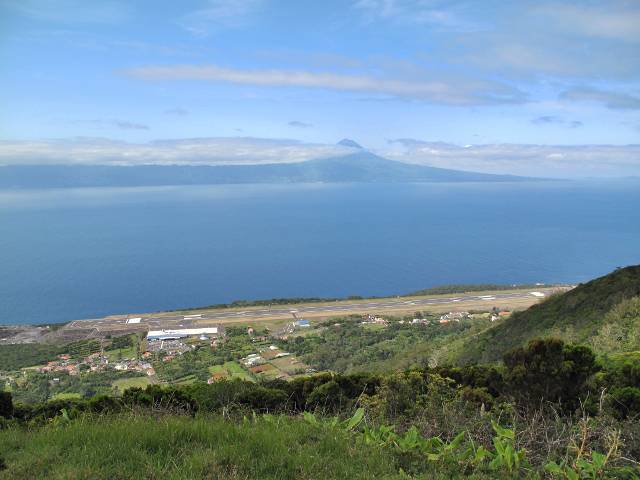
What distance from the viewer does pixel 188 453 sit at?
344cm

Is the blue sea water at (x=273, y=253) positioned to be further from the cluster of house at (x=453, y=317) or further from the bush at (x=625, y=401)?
the bush at (x=625, y=401)

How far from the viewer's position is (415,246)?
83375 mm

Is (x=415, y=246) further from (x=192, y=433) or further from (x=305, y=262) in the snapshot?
(x=192, y=433)

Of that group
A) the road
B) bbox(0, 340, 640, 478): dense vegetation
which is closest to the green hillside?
bbox(0, 340, 640, 478): dense vegetation

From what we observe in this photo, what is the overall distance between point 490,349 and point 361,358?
28.5ft

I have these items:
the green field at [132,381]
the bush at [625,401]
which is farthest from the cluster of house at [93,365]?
the bush at [625,401]

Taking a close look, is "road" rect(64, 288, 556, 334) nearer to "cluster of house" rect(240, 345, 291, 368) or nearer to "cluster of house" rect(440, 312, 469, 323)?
"cluster of house" rect(440, 312, 469, 323)

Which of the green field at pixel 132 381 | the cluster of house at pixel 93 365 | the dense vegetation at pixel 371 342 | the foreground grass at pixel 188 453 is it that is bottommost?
the cluster of house at pixel 93 365

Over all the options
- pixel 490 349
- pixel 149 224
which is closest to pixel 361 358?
pixel 490 349

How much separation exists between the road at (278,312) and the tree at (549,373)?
3100 cm

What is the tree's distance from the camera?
4.99 metres

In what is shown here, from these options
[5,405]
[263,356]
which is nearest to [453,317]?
[263,356]

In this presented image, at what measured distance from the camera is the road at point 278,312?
1364 inches

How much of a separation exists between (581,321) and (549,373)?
40.0 feet
